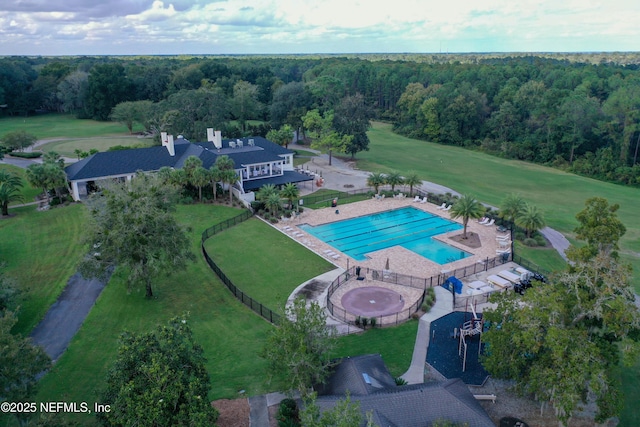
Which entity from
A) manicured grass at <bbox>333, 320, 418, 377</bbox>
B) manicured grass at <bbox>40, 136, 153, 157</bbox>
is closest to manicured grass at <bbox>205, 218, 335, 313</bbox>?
manicured grass at <bbox>333, 320, 418, 377</bbox>

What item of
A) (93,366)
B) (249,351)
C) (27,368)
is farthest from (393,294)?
(27,368)

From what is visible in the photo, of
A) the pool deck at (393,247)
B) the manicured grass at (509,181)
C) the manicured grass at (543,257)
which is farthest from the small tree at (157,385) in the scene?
the manicured grass at (509,181)

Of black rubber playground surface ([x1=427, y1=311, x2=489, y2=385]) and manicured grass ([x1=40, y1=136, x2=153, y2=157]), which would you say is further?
manicured grass ([x1=40, y1=136, x2=153, y2=157])

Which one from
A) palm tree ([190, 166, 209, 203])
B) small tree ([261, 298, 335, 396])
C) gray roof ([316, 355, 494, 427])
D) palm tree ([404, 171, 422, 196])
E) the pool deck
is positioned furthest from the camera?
palm tree ([404, 171, 422, 196])

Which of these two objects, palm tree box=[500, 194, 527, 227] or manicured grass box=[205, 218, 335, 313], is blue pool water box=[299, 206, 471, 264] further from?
palm tree box=[500, 194, 527, 227]

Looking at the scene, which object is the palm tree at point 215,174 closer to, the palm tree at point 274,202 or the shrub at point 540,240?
the palm tree at point 274,202

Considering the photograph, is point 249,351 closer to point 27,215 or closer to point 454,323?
point 454,323
